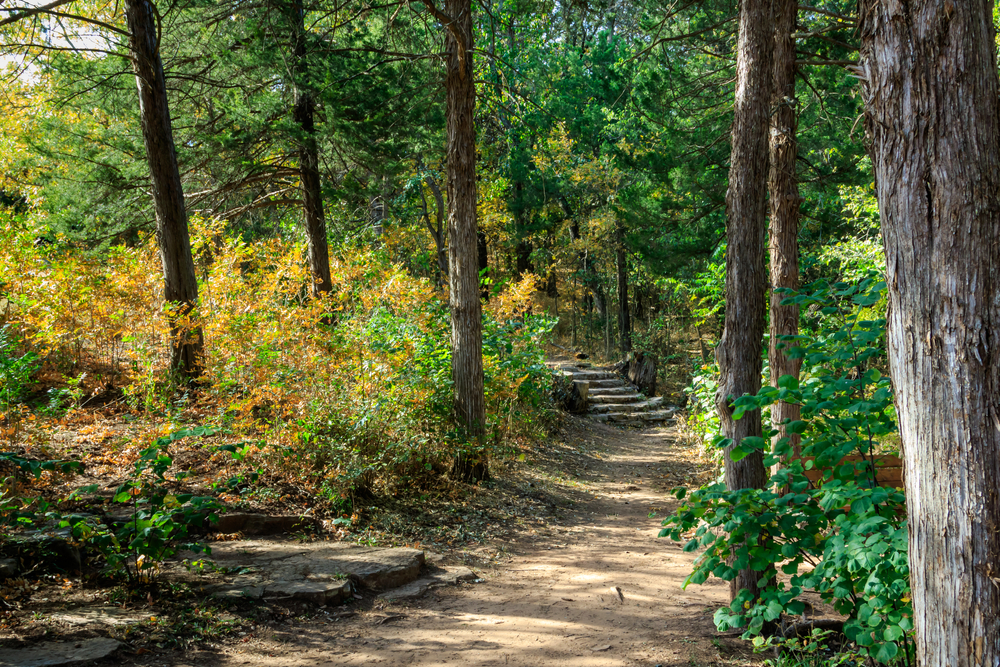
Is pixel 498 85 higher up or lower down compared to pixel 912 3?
higher up

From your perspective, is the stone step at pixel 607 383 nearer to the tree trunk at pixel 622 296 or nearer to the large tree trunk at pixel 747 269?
the tree trunk at pixel 622 296

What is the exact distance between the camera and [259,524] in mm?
5164

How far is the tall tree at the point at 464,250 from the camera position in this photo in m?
7.16

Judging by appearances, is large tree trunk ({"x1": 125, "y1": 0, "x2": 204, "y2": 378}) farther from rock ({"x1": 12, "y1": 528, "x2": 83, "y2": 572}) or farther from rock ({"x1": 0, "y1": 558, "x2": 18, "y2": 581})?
rock ({"x1": 0, "y1": 558, "x2": 18, "y2": 581})

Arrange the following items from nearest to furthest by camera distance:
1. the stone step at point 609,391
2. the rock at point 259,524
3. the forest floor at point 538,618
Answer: the forest floor at point 538,618 → the rock at point 259,524 → the stone step at point 609,391

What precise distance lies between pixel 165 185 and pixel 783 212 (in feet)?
23.7

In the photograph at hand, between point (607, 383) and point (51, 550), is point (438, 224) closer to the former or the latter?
point (607, 383)

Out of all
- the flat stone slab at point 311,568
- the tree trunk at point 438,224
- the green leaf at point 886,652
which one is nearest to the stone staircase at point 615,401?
the tree trunk at point 438,224

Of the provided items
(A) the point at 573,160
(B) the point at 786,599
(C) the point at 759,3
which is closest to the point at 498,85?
(C) the point at 759,3

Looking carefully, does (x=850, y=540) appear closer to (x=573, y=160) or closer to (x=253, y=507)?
(x=253, y=507)

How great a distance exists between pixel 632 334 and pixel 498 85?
45.9 ft

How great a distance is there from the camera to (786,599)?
9.44 feet

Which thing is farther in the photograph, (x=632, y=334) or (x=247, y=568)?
(x=632, y=334)

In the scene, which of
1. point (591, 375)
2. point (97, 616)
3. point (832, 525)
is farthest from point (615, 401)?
point (97, 616)
